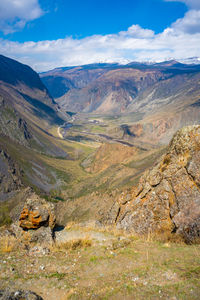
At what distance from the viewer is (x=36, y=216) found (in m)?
12.2

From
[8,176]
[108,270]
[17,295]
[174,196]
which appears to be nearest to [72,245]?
[108,270]

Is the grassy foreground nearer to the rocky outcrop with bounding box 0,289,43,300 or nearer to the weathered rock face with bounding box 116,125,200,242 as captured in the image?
the rocky outcrop with bounding box 0,289,43,300

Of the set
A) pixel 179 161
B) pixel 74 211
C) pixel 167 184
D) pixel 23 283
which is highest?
pixel 179 161

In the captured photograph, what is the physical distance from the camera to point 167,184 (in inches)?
469

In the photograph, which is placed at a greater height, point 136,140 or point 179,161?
point 179,161

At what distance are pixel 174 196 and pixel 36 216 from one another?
295 inches

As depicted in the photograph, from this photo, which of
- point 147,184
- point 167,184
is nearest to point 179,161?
point 167,184

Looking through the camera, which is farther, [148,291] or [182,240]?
[182,240]

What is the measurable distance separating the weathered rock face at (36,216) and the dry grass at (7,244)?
1.28 m

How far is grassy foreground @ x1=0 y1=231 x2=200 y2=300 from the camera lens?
605 cm

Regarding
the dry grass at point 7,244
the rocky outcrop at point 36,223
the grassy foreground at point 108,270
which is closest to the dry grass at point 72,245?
the grassy foreground at point 108,270

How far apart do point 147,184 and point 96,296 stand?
7978 mm

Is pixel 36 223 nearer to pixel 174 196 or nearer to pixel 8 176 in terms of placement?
pixel 174 196

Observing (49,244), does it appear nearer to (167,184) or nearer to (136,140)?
(167,184)
